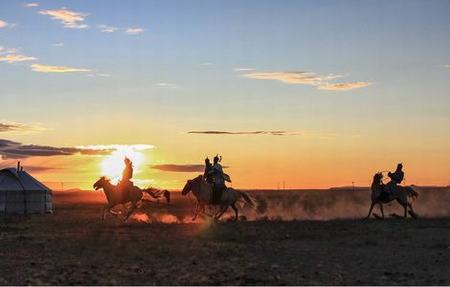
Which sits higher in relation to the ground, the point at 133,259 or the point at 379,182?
the point at 379,182

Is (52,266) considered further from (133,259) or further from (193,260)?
(193,260)

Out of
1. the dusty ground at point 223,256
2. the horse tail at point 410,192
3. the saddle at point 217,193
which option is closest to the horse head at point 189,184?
the saddle at point 217,193

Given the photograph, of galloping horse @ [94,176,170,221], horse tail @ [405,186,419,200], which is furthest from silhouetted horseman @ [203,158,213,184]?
horse tail @ [405,186,419,200]

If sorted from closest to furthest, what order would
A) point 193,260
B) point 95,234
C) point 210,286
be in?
point 210,286 < point 193,260 < point 95,234

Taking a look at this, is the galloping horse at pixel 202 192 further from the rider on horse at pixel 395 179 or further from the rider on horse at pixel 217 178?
the rider on horse at pixel 395 179

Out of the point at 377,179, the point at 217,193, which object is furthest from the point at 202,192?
the point at 377,179

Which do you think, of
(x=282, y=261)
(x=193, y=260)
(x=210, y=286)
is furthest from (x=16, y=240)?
(x=210, y=286)

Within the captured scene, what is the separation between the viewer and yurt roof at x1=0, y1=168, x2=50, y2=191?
49.4 meters

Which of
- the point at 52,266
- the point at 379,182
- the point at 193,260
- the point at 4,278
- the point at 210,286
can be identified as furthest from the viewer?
the point at 379,182

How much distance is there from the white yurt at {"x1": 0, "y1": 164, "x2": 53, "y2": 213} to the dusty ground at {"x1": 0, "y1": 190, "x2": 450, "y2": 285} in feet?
75.3

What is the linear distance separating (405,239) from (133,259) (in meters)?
10.2

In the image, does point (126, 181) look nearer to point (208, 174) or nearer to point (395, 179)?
point (208, 174)

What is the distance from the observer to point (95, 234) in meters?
23.6

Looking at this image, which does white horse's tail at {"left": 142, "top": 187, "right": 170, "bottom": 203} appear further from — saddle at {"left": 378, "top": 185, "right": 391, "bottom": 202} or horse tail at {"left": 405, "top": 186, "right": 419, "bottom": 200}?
→ horse tail at {"left": 405, "top": 186, "right": 419, "bottom": 200}
